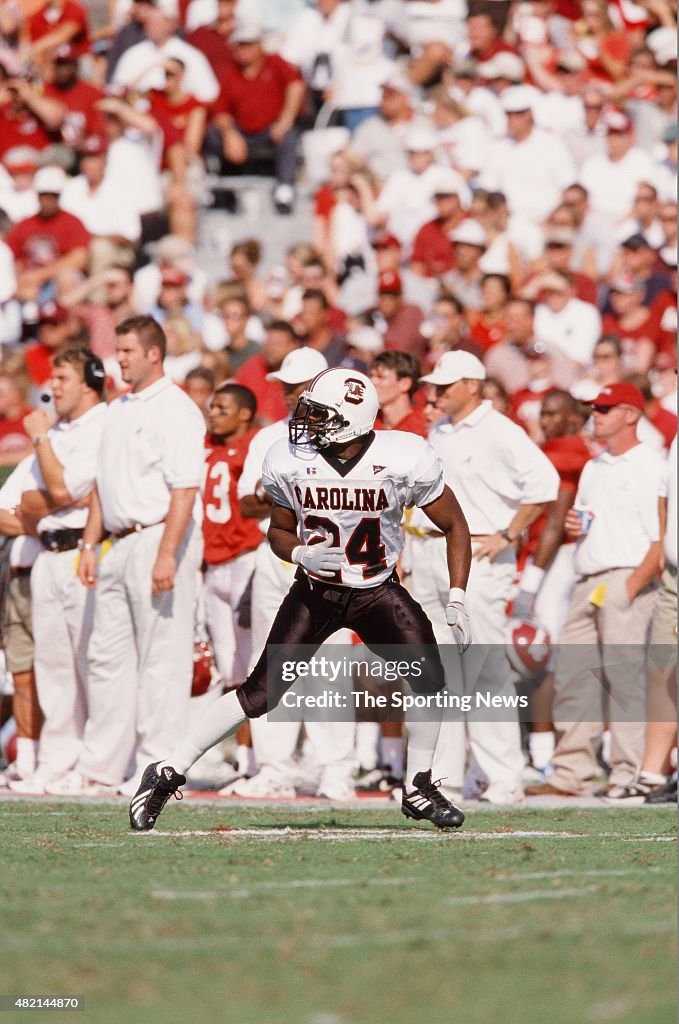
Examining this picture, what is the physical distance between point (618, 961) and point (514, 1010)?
21.8 inches

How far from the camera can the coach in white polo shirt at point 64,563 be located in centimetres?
979

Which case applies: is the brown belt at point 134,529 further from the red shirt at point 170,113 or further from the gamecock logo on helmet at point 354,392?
the red shirt at point 170,113

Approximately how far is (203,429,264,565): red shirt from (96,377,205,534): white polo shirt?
20.8 inches

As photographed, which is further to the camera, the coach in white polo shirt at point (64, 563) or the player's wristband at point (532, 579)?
the player's wristband at point (532, 579)

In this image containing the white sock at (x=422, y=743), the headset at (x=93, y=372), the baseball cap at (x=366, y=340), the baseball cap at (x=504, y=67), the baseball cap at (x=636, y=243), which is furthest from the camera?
the baseball cap at (x=504, y=67)

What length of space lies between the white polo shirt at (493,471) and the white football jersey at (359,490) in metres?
1.95

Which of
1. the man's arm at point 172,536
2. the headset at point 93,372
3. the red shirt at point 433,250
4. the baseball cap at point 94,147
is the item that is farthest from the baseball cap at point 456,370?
the baseball cap at point 94,147

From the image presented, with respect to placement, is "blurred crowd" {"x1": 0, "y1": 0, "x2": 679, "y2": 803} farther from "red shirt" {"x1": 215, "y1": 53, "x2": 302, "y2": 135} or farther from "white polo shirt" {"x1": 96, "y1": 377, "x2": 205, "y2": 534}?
"white polo shirt" {"x1": 96, "y1": 377, "x2": 205, "y2": 534}

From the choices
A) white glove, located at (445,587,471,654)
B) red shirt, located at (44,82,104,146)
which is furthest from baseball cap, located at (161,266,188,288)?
white glove, located at (445,587,471,654)

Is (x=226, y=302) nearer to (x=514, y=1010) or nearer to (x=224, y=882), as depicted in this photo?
(x=224, y=882)

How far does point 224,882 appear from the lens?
5801 mm

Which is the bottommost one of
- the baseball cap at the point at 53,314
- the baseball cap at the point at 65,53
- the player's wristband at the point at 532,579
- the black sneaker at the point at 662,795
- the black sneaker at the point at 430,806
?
the black sneaker at the point at 662,795

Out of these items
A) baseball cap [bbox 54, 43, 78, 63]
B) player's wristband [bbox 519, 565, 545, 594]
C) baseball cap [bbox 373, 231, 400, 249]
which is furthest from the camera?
baseball cap [bbox 54, 43, 78, 63]

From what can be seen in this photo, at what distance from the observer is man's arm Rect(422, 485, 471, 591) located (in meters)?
7.42
